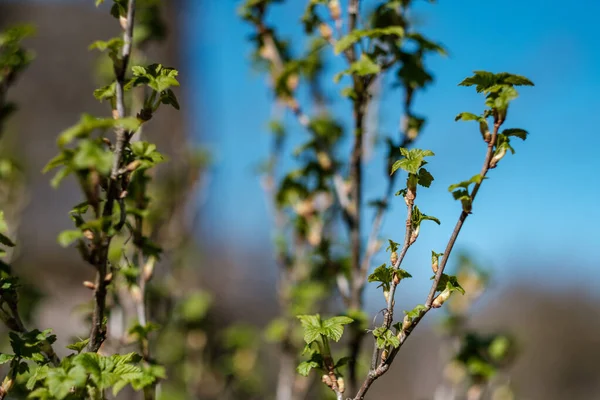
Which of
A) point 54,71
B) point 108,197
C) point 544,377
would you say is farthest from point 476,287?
point 54,71

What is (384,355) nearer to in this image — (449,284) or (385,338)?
(385,338)

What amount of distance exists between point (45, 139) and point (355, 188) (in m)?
3.92

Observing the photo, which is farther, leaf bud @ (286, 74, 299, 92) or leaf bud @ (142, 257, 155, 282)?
leaf bud @ (286, 74, 299, 92)

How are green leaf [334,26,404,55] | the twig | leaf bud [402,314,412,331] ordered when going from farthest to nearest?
green leaf [334,26,404,55] → leaf bud [402,314,412,331] → the twig

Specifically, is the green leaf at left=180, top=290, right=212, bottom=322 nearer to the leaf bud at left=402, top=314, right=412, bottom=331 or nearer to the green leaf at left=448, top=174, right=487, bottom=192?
the leaf bud at left=402, top=314, right=412, bottom=331

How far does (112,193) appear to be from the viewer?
0.83 metres

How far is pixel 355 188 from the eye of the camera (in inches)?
60.1

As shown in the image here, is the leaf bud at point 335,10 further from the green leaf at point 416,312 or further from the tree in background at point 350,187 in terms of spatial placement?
the green leaf at point 416,312

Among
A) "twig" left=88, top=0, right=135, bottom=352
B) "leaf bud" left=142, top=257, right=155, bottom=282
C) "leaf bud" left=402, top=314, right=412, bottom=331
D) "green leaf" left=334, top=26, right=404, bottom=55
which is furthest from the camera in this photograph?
"leaf bud" left=142, top=257, right=155, bottom=282

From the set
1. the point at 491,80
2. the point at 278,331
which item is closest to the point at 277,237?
the point at 278,331

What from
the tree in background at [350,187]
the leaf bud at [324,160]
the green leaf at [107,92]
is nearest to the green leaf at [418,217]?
the tree in background at [350,187]

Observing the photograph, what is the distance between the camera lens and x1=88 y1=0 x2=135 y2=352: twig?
824 mm

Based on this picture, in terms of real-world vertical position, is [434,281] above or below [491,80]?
below

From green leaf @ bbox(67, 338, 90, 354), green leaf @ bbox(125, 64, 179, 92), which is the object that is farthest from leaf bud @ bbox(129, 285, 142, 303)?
green leaf @ bbox(125, 64, 179, 92)
